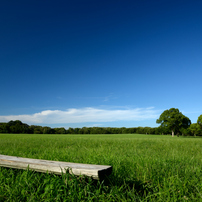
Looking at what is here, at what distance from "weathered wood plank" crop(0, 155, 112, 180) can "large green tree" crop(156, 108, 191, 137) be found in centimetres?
5262

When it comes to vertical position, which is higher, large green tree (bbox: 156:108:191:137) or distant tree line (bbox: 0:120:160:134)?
large green tree (bbox: 156:108:191:137)

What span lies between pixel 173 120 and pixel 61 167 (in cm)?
5302

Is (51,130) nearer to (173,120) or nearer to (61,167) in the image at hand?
(173,120)

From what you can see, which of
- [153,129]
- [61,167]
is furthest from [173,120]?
[61,167]

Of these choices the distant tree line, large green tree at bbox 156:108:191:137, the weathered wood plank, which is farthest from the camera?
the distant tree line

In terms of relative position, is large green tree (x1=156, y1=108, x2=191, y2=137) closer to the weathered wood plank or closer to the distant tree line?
the distant tree line

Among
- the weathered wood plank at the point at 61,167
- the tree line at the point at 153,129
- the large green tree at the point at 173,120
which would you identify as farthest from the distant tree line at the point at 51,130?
the weathered wood plank at the point at 61,167

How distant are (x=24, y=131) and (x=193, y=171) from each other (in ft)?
244

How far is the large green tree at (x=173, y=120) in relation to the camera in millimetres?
49694

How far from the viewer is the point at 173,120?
162ft

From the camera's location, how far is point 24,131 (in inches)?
2660

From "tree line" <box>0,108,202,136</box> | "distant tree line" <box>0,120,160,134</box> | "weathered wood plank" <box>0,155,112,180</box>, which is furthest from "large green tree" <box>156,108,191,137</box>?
"weathered wood plank" <box>0,155,112,180</box>

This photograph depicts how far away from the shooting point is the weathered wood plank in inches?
87.7

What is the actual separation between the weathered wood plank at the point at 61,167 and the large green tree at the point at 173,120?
52616 mm
